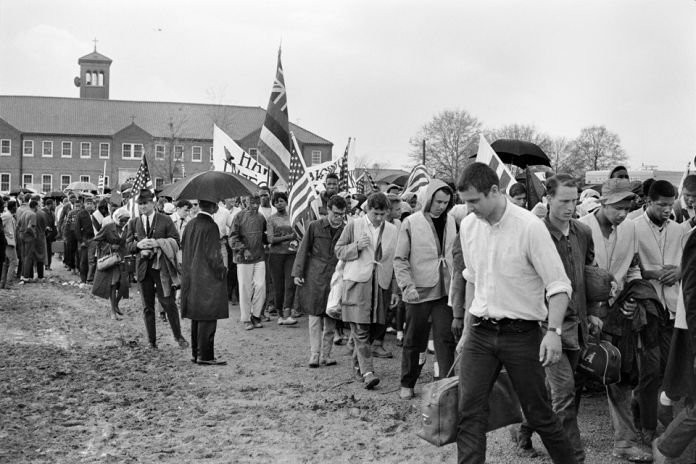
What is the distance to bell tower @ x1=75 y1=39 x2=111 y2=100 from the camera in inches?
4596

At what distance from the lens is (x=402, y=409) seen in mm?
7781

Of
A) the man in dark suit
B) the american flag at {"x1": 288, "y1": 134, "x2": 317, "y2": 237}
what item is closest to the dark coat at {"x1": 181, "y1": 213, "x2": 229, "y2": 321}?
the man in dark suit

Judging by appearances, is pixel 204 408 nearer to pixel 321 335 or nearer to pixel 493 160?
pixel 321 335

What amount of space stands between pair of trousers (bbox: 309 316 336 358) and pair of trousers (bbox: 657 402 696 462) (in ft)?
17.7

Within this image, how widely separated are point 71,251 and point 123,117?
264 ft

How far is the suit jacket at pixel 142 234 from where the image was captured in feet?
35.5

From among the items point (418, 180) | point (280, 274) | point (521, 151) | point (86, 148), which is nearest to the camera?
point (521, 151)

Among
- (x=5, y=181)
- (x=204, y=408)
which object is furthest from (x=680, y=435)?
(x=5, y=181)

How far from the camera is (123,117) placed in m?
101

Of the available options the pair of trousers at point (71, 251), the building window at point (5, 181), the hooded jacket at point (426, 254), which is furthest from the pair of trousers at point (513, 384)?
the building window at point (5, 181)

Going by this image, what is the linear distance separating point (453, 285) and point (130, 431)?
2958 mm

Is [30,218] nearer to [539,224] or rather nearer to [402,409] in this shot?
[402,409]

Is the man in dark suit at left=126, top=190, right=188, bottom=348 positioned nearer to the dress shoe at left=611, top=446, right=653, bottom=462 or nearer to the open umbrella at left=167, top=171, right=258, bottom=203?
the open umbrella at left=167, top=171, right=258, bottom=203

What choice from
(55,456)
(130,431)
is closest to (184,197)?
(130,431)
